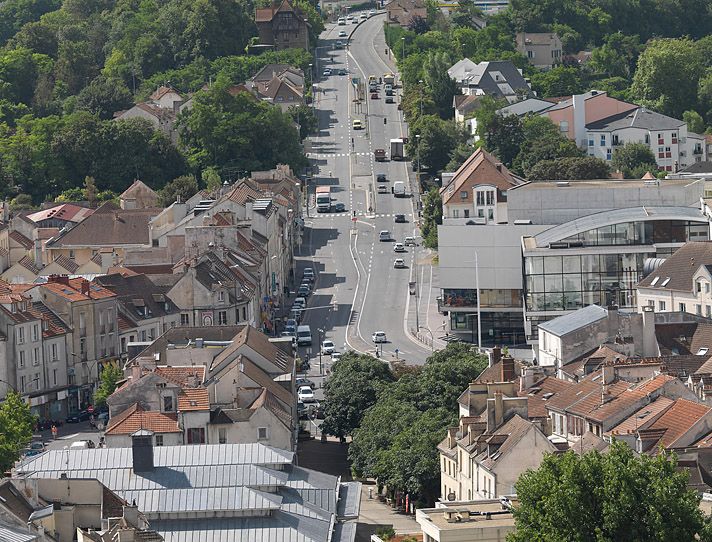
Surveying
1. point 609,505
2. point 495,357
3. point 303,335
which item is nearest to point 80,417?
point 303,335

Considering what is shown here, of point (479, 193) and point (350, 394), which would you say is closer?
point (350, 394)

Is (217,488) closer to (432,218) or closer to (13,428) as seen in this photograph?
(13,428)

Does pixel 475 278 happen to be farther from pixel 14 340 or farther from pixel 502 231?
pixel 14 340

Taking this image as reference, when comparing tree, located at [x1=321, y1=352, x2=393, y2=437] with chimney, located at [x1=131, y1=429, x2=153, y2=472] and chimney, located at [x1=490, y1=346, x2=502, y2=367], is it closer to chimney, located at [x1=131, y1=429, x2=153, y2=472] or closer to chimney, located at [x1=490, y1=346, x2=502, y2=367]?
chimney, located at [x1=490, y1=346, x2=502, y2=367]

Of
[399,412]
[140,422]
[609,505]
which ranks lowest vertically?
[399,412]

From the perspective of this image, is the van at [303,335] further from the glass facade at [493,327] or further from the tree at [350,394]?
the tree at [350,394]

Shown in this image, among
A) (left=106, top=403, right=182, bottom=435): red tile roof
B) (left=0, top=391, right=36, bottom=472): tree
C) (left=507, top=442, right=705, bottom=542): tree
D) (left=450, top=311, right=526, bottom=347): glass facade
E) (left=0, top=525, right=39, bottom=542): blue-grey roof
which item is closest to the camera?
(left=0, top=525, right=39, bottom=542): blue-grey roof

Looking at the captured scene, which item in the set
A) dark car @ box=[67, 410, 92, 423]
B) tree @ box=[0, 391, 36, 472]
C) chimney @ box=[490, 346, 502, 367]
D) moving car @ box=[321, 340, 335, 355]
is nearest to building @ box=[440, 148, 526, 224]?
moving car @ box=[321, 340, 335, 355]
